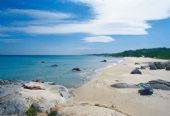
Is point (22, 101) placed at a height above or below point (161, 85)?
above

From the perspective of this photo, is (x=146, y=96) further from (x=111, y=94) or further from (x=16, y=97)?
(x=16, y=97)

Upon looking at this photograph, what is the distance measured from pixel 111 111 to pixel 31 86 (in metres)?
8.83

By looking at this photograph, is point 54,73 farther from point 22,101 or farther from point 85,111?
point 85,111

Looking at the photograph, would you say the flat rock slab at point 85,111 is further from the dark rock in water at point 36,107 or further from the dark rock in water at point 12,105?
the dark rock in water at point 12,105

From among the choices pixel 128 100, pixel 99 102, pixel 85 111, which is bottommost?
pixel 99 102

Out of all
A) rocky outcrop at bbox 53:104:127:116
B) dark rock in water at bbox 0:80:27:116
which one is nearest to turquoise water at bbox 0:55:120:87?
dark rock in water at bbox 0:80:27:116

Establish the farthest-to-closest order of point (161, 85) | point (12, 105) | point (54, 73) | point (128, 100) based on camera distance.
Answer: point (54, 73), point (161, 85), point (128, 100), point (12, 105)

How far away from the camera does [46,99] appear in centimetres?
1549

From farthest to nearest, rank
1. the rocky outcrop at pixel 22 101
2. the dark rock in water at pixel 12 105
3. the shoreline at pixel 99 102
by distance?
the rocky outcrop at pixel 22 101
the dark rock in water at pixel 12 105
the shoreline at pixel 99 102

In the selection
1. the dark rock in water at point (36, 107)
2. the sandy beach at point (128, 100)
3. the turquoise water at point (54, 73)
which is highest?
the dark rock in water at point (36, 107)

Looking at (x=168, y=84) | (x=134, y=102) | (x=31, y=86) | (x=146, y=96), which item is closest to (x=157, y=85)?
(x=168, y=84)

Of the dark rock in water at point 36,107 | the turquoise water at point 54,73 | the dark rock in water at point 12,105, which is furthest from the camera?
the turquoise water at point 54,73

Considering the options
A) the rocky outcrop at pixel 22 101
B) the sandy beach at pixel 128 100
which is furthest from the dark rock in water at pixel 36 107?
the sandy beach at pixel 128 100

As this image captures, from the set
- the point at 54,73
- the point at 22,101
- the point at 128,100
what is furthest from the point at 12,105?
the point at 54,73
